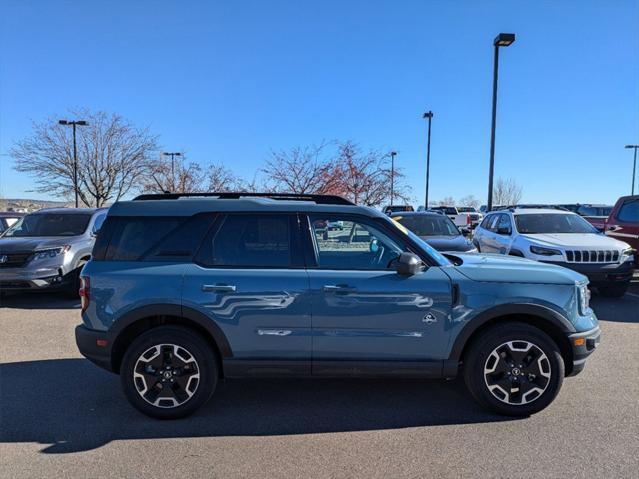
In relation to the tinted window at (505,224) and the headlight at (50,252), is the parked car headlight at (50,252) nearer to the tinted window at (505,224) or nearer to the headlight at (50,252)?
the headlight at (50,252)

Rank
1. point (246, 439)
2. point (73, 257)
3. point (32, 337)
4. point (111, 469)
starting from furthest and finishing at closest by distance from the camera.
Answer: point (73, 257) → point (32, 337) → point (246, 439) → point (111, 469)

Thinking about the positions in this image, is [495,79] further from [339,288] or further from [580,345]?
[339,288]

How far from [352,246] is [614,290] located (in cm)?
713

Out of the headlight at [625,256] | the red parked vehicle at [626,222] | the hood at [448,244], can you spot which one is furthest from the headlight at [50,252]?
the red parked vehicle at [626,222]

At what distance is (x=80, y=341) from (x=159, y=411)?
0.90 metres

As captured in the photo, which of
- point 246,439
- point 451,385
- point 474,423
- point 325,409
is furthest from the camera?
point 451,385

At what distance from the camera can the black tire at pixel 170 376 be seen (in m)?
3.68

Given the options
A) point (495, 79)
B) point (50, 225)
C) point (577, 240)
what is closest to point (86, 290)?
point (50, 225)

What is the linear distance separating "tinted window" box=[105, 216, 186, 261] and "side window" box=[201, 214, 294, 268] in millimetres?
397

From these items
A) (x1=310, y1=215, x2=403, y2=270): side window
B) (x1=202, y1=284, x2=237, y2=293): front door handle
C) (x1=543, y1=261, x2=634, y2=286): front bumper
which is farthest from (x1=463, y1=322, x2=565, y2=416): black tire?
(x1=543, y1=261, x2=634, y2=286): front bumper

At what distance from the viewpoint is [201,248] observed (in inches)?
150

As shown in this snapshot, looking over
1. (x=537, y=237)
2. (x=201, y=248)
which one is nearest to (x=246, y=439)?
(x=201, y=248)

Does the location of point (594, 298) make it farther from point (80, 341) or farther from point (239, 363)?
point (80, 341)

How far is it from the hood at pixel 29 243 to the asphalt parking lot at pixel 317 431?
12.9ft
